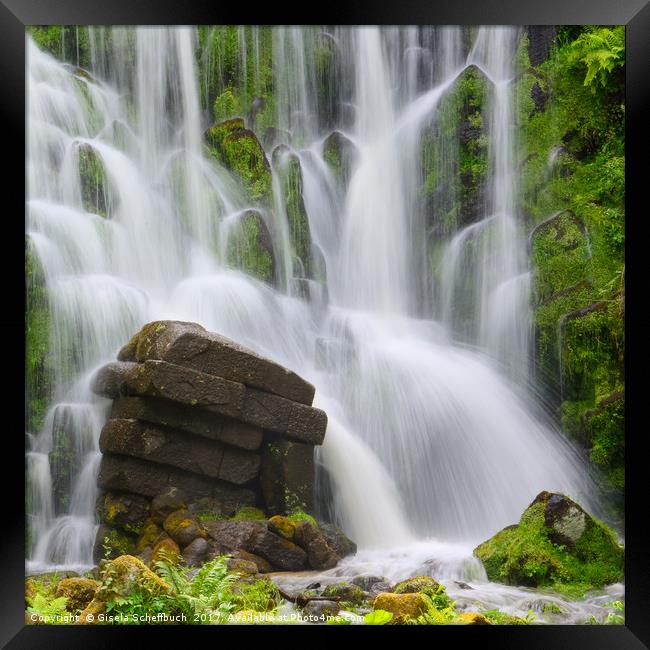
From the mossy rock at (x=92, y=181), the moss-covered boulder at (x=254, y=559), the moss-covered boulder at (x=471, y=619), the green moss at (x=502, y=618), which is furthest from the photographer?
the mossy rock at (x=92, y=181)

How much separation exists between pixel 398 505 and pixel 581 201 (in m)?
3.15

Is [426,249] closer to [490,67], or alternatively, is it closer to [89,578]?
[490,67]

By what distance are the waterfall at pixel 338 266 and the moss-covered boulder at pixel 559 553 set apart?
0.62 ft

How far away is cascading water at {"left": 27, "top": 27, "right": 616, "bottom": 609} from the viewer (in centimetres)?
613

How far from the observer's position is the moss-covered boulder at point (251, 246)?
6438 millimetres

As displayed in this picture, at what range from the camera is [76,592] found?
5660mm

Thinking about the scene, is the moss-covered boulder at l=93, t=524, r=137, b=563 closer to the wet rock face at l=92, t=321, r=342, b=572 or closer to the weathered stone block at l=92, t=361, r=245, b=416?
the wet rock face at l=92, t=321, r=342, b=572

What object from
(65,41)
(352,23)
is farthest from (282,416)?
(65,41)

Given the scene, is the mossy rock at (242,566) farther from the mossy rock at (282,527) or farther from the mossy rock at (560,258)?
the mossy rock at (560,258)

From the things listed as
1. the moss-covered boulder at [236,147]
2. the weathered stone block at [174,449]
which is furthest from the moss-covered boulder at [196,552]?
the moss-covered boulder at [236,147]

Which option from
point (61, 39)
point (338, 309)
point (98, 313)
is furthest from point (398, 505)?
point (61, 39)

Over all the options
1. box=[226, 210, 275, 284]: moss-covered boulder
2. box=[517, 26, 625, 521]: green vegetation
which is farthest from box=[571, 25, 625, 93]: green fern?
box=[226, 210, 275, 284]: moss-covered boulder

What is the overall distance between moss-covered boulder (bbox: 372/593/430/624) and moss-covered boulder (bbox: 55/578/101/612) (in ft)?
7.55

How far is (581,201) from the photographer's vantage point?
20.3 ft
